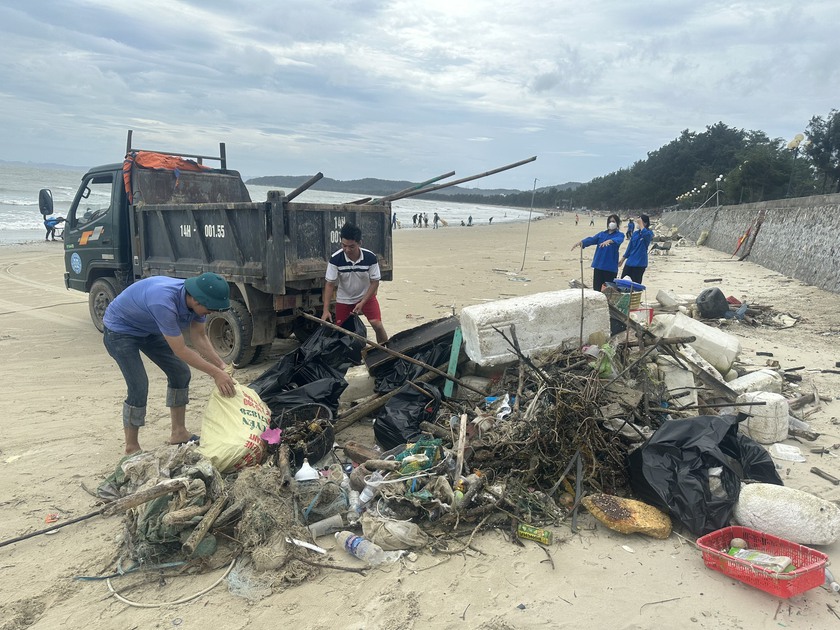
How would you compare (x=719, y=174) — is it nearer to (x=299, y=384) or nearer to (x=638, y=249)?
(x=638, y=249)

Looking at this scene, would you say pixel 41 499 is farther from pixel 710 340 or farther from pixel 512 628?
pixel 710 340

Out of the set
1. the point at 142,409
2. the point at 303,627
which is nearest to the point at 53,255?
the point at 142,409

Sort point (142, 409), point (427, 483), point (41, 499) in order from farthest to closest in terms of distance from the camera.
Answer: point (142, 409) < point (41, 499) < point (427, 483)

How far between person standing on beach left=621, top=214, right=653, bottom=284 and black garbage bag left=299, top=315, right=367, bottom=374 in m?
5.44

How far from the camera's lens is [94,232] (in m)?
7.64

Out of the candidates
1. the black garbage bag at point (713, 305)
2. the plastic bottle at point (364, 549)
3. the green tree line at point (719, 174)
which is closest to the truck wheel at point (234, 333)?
the plastic bottle at point (364, 549)

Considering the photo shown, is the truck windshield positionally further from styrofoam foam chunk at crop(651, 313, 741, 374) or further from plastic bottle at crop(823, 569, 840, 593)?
plastic bottle at crop(823, 569, 840, 593)

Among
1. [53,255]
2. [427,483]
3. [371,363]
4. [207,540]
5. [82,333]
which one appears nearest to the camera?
[207,540]

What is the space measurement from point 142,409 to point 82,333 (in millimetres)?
4907

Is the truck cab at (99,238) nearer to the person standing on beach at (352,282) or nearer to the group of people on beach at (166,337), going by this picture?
the person standing on beach at (352,282)

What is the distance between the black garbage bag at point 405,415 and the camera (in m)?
4.09

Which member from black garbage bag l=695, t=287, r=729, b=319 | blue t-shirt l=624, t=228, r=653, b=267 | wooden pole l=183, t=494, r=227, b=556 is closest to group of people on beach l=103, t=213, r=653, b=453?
wooden pole l=183, t=494, r=227, b=556

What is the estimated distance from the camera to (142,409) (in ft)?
13.4

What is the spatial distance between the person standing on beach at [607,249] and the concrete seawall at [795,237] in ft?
18.4
